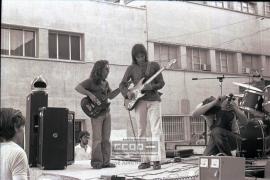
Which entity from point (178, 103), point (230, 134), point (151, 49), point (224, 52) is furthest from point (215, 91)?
point (230, 134)

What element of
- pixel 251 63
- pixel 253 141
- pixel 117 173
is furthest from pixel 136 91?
pixel 251 63

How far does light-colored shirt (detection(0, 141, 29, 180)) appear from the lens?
94.3 inches

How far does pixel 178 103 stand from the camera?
9.85 meters

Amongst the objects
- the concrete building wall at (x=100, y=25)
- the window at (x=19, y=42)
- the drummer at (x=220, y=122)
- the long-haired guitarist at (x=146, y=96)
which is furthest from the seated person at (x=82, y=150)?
the concrete building wall at (x=100, y=25)

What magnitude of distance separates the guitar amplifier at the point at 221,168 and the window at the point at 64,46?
8344 mm

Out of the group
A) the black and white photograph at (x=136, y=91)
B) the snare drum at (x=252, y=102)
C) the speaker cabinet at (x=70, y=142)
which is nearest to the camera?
the black and white photograph at (x=136, y=91)

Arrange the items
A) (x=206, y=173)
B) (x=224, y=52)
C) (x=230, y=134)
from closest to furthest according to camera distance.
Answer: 1. (x=206, y=173)
2. (x=230, y=134)
3. (x=224, y=52)

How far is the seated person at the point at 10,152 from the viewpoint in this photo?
2.39m

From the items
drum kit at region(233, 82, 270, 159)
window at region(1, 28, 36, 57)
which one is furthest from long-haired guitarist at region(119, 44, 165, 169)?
Answer: window at region(1, 28, 36, 57)

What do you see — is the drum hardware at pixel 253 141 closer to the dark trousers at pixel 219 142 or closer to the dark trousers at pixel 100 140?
the dark trousers at pixel 219 142

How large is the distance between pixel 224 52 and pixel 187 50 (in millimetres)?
1705

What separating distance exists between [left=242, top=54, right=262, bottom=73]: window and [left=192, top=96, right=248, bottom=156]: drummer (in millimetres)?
1901

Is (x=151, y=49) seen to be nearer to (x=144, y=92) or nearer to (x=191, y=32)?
(x=191, y=32)

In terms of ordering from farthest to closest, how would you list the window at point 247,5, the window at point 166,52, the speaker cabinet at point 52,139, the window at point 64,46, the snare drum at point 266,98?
the window at point 64,46, the window at point 166,52, the snare drum at point 266,98, the speaker cabinet at point 52,139, the window at point 247,5
